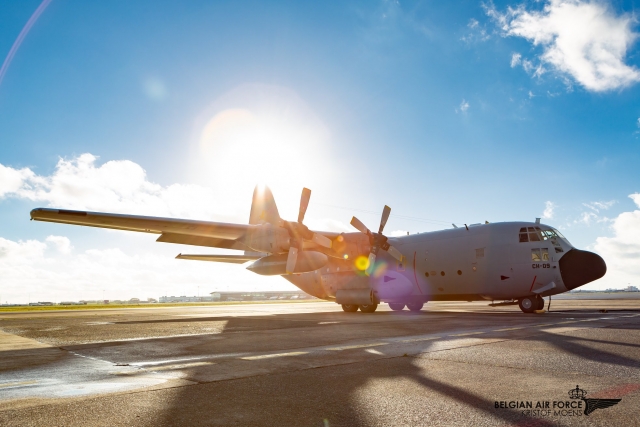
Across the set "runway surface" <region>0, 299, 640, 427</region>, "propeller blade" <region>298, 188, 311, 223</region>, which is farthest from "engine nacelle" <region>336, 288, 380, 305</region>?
"runway surface" <region>0, 299, 640, 427</region>

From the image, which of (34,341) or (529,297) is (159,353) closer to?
(34,341)

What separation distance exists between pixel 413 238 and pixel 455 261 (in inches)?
129

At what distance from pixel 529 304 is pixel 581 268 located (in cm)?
301

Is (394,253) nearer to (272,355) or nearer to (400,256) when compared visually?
(400,256)

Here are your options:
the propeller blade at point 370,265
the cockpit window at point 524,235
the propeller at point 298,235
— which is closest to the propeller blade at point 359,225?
the propeller blade at point 370,265

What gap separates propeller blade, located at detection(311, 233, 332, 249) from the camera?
72.6 feet

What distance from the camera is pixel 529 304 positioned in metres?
20.8

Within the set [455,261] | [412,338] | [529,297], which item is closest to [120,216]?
[412,338]

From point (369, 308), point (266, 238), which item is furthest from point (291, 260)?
point (369, 308)

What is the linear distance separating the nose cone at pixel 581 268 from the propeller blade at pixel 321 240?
453 inches

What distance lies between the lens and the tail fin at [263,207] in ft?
78.0

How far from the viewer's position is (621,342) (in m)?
8.73

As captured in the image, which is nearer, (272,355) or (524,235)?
(272,355)

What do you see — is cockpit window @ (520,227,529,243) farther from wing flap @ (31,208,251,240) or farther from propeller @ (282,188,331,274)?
wing flap @ (31,208,251,240)
